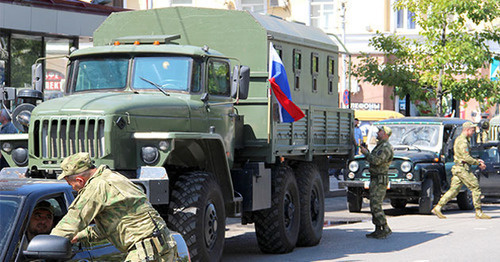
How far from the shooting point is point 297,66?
14.5m

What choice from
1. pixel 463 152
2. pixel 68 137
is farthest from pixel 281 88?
pixel 463 152

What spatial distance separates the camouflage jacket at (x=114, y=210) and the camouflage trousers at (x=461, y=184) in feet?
43.2

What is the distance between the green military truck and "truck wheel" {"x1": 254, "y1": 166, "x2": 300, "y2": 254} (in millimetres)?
16

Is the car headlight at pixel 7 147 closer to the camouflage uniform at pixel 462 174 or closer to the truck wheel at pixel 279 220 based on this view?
the truck wheel at pixel 279 220

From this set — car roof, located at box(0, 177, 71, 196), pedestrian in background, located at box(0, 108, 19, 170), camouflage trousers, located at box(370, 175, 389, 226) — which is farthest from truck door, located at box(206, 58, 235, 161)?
car roof, located at box(0, 177, 71, 196)

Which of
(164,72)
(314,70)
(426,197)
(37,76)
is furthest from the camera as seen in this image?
(426,197)

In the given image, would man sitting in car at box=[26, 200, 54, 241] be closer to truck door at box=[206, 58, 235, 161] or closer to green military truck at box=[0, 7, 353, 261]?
green military truck at box=[0, 7, 353, 261]

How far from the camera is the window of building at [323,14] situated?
146 ft

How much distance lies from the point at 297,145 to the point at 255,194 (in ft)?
5.93

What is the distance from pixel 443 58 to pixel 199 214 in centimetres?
2015

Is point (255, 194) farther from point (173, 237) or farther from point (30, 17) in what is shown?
point (30, 17)

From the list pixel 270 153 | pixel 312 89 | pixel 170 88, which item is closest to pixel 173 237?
pixel 170 88

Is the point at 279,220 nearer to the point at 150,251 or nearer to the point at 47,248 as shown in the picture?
the point at 150,251

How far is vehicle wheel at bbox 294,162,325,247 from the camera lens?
553 inches
